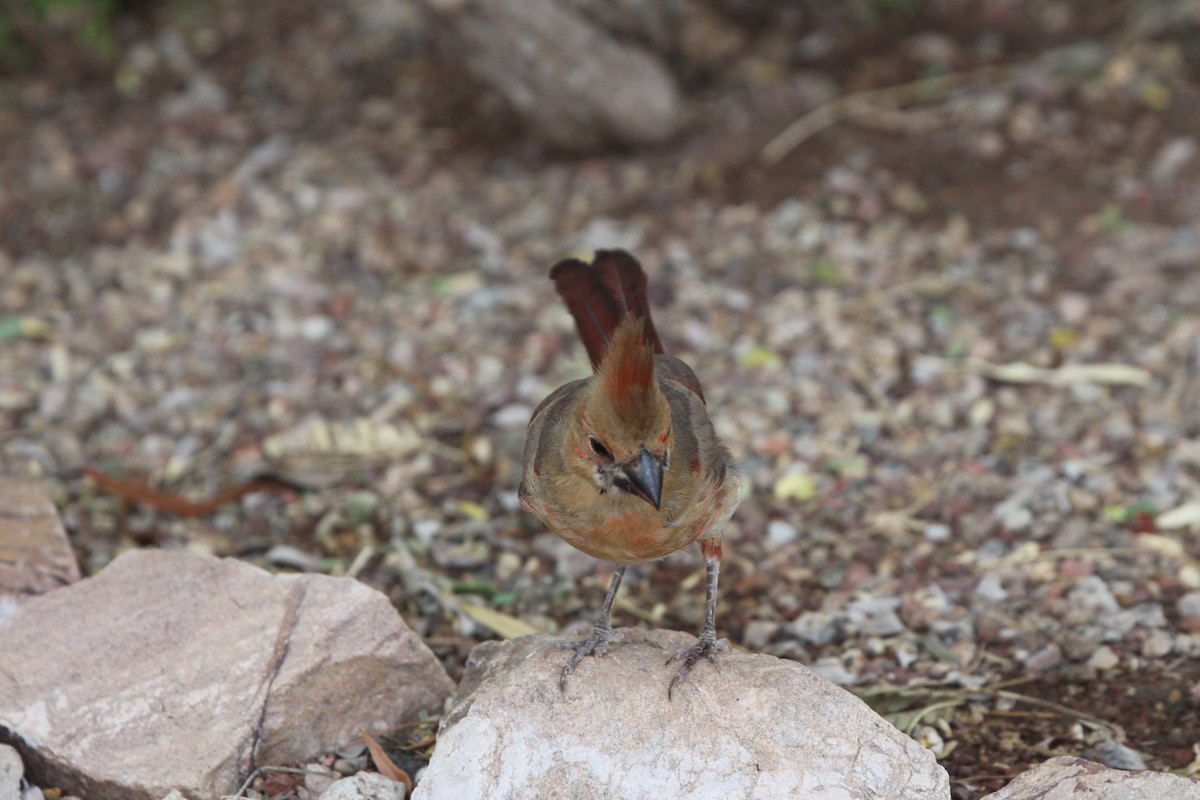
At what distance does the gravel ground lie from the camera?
13.0 feet

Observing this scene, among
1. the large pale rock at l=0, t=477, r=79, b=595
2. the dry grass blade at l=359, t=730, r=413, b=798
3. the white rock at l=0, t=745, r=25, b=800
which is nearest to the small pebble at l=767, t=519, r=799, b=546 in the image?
the dry grass blade at l=359, t=730, r=413, b=798

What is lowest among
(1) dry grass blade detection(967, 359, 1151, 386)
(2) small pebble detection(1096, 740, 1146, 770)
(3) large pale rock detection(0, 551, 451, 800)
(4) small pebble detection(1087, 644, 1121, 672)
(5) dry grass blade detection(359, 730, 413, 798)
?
(1) dry grass blade detection(967, 359, 1151, 386)

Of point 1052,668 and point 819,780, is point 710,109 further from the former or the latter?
point 819,780

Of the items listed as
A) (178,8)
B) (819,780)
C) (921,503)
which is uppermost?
(178,8)

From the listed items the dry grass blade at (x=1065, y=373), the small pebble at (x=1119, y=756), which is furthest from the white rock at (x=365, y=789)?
the dry grass blade at (x=1065, y=373)

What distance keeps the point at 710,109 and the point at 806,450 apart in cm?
215

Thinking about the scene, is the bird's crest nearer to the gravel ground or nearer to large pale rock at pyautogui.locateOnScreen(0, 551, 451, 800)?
large pale rock at pyautogui.locateOnScreen(0, 551, 451, 800)

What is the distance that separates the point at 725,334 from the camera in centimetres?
532

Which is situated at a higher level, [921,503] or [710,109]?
[710,109]

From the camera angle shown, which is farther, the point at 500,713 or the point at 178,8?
the point at 178,8

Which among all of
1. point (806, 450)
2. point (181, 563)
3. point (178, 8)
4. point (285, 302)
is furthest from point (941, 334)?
point (178, 8)

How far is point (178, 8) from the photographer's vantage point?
691 centimetres

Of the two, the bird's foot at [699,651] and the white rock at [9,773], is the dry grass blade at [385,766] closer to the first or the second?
the bird's foot at [699,651]

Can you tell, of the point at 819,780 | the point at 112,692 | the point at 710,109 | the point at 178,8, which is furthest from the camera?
the point at 178,8
